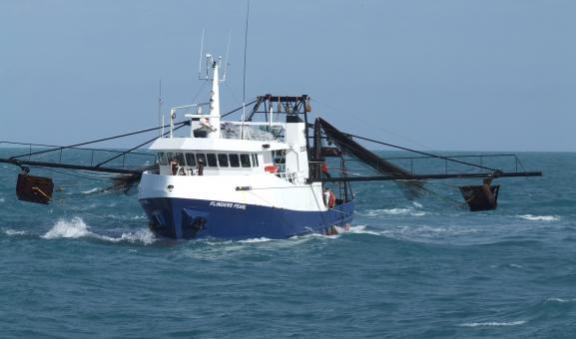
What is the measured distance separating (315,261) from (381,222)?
21.5 m

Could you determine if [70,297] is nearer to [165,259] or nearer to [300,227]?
[165,259]

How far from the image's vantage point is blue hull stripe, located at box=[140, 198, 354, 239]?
43.6 meters

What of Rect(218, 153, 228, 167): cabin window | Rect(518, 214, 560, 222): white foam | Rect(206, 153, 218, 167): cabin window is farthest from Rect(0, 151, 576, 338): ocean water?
Rect(518, 214, 560, 222): white foam

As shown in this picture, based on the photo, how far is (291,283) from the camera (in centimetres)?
3556

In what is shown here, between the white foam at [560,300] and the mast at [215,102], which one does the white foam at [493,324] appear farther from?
the mast at [215,102]

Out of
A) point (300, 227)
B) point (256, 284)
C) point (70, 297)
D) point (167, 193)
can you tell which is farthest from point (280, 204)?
point (70, 297)

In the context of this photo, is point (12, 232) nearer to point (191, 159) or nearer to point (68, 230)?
point (68, 230)

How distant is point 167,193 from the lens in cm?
4338

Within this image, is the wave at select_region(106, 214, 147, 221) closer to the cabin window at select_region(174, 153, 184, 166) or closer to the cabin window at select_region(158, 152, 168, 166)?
the cabin window at select_region(158, 152, 168, 166)

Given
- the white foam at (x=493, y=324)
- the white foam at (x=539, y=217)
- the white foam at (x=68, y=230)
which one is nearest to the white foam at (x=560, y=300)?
the white foam at (x=493, y=324)

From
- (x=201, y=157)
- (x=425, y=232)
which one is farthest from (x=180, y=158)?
(x=425, y=232)

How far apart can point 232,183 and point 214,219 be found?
1697 mm

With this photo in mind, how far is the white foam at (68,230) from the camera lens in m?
48.0

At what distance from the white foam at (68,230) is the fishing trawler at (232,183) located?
14.5ft
